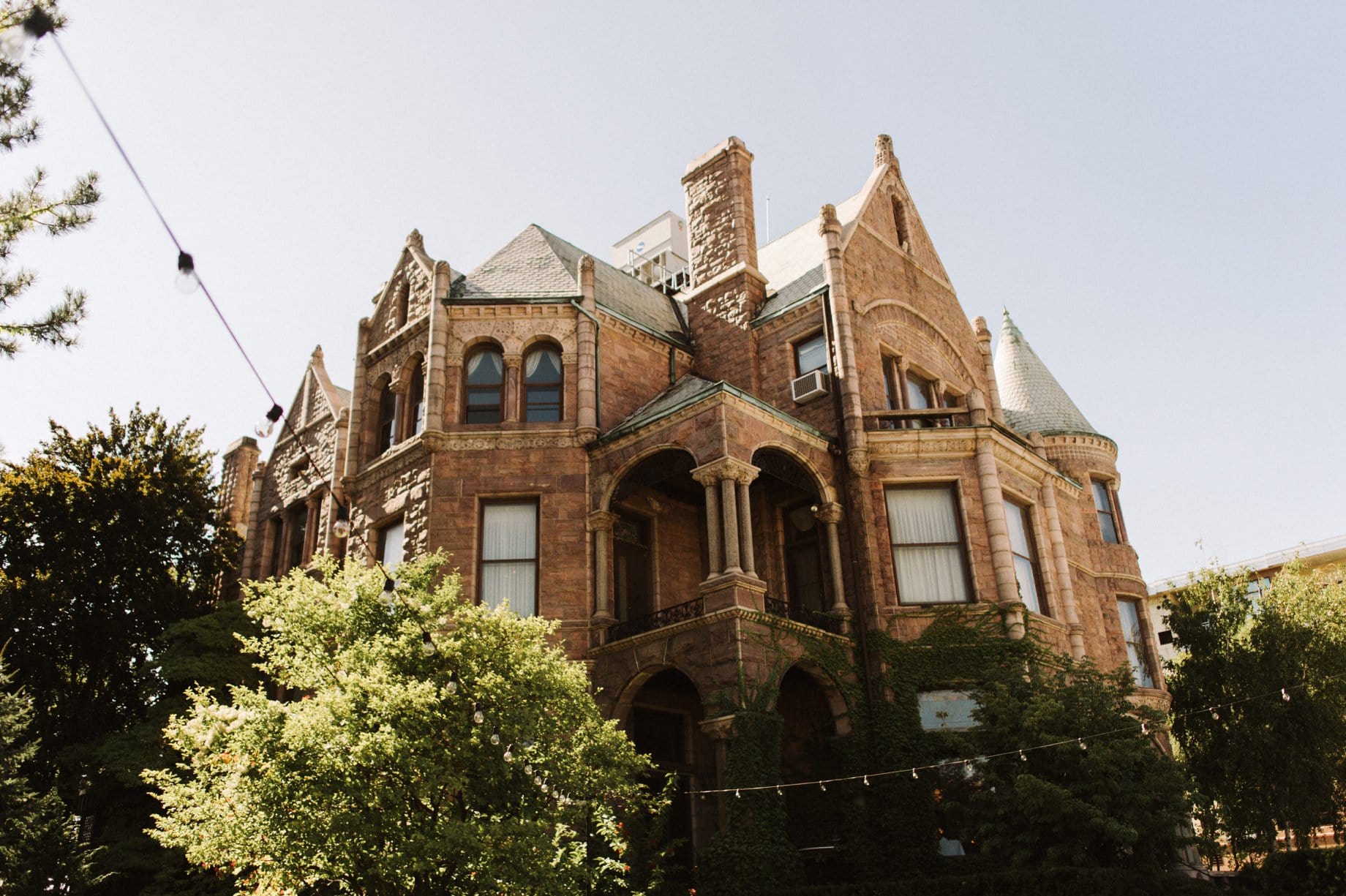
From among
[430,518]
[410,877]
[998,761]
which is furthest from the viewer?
[430,518]

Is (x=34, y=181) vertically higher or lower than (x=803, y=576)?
higher

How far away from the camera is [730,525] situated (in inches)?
729

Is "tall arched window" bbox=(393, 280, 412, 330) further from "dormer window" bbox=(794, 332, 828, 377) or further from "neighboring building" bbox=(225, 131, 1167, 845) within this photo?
"dormer window" bbox=(794, 332, 828, 377)

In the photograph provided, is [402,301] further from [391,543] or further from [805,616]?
[805,616]

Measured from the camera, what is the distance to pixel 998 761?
16.4 m

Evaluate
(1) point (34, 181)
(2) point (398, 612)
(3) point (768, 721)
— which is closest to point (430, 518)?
(2) point (398, 612)

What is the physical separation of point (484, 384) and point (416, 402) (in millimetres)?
2046

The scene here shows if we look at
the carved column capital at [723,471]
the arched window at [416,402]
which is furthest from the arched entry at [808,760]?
the arched window at [416,402]

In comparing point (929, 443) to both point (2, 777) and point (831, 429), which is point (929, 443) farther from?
point (2, 777)

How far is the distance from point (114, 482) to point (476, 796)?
53.6 feet

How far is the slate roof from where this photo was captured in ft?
76.9

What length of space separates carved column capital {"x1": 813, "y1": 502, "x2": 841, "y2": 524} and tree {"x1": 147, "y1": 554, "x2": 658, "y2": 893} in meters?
7.52

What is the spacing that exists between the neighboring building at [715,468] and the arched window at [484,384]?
0.04m

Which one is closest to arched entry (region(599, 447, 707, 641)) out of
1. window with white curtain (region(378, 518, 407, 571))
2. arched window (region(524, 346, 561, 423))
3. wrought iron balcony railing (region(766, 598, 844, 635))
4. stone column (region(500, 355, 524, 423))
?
wrought iron balcony railing (region(766, 598, 844, 635))
